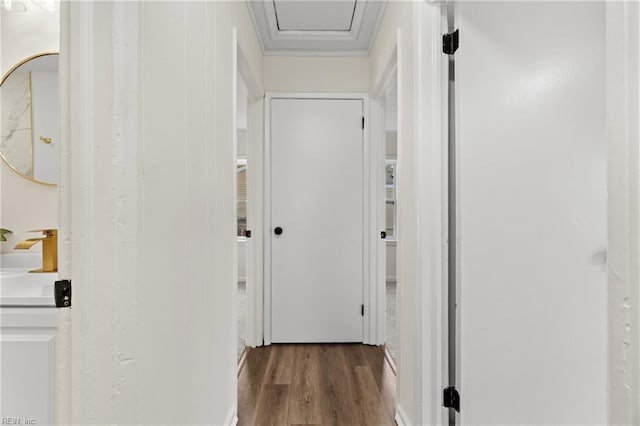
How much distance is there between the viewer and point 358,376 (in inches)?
98.7

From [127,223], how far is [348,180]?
2.37 metres

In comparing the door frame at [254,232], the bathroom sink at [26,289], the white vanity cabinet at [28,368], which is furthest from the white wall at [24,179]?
the door frame at [254,232]

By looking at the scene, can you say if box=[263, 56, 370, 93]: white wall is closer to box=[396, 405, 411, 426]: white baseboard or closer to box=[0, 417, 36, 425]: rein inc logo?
box=[396, 405, 411, 426]: white baseboard

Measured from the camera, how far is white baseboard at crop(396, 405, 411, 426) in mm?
1802

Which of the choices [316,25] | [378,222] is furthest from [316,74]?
[378,222]

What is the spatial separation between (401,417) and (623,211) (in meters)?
1.58

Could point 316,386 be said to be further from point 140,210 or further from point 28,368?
point 140,210

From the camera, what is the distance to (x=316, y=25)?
283cm

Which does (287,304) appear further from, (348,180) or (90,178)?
(90,178)

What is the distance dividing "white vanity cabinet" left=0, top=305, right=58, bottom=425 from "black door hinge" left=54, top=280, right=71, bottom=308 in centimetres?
18

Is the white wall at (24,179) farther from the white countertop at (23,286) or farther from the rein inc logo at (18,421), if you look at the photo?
the rein inc logo at (18,421)

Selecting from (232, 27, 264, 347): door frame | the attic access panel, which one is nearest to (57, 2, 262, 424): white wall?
the attic access panel

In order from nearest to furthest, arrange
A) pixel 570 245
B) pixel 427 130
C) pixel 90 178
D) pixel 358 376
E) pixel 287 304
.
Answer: pixel 90 178 → pixel 570 245 → pixel 427 130 → pixel 358 376 → pixel 287 304

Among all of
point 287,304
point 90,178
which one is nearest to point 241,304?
point 287,304
